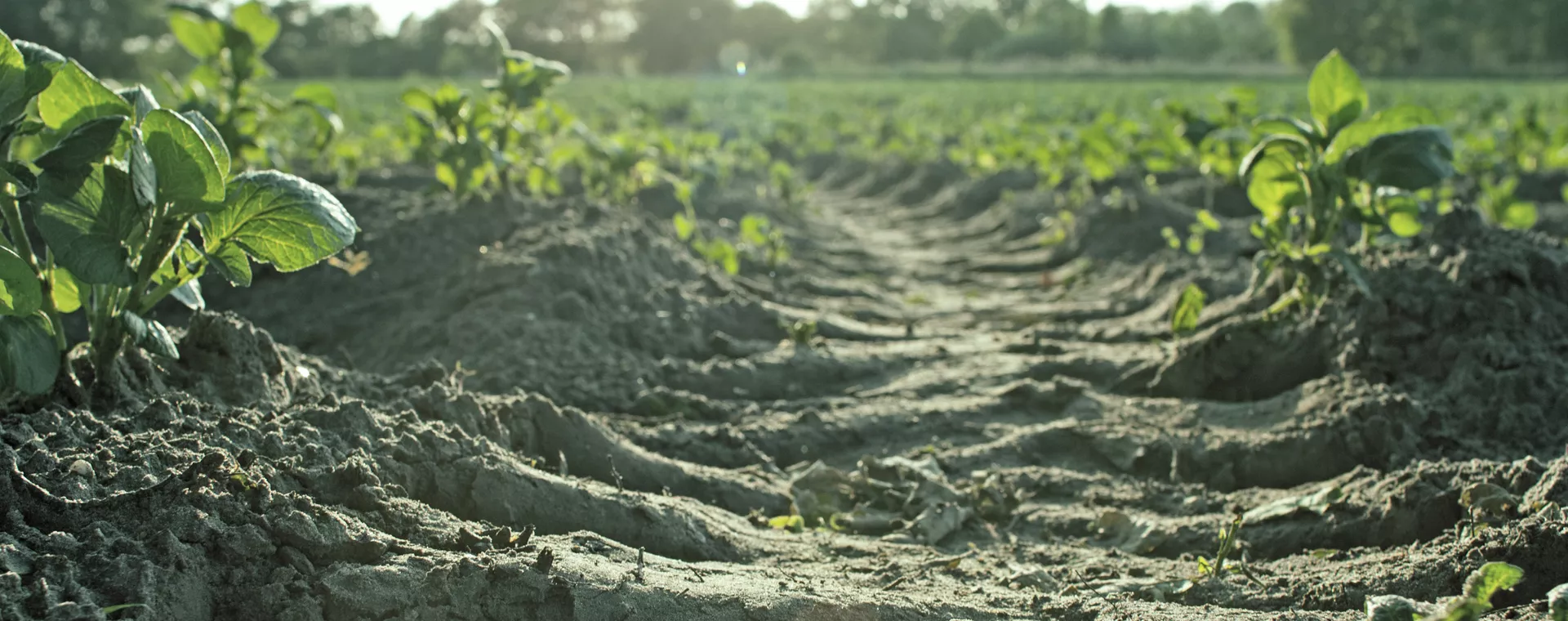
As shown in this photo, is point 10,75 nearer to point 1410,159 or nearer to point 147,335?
point 147,335

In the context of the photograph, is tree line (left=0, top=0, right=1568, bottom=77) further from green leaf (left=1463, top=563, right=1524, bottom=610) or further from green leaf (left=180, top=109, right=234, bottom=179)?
green leaf (left=1463, top=563, right=1524, bottom=610)

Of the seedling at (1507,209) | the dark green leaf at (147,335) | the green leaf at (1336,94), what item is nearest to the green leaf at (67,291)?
the dark green leaf at (147,335)

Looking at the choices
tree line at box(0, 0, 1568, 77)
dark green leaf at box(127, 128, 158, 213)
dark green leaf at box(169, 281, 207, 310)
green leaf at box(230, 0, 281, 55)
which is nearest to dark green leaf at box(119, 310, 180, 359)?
dark green leaf at box(169, 281, 207, 310)

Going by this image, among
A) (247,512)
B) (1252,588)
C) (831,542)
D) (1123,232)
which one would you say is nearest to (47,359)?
(247,512)

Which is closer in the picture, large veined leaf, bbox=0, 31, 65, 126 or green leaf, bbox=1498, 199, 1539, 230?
large veined leaf, bbox=0, 31, 65, 126

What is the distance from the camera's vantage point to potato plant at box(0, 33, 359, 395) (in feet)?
6.73

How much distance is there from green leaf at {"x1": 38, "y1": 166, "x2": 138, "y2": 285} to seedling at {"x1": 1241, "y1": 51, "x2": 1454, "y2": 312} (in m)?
3.17

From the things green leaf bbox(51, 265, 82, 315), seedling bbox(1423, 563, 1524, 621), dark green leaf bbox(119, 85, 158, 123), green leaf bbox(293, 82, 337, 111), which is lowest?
seedling bbox(1423, 563, 1524, 621)

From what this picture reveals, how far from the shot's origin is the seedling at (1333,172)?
11.7 feet

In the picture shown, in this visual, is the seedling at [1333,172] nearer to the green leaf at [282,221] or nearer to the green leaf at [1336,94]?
the green leaf at [1336,94]

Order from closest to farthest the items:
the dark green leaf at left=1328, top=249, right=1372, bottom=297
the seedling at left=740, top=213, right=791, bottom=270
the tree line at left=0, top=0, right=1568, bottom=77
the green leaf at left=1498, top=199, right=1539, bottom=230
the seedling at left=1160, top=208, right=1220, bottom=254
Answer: the dark green leaf at left=1328, top=249, right=1372, bottom=297
the seedling at left=1160, top=208, right=1220, bottom=254
the green leaf at left=1498, top=199, right=1539, bottom=230
the seedling at left=740, top=213, right=791, bottom=270
the tree line at left=0, top=0, right=1568, bottom=77

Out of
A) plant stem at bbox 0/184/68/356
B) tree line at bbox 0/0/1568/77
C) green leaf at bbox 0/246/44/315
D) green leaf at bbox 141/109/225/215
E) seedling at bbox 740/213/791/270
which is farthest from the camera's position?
tree line at bbox 0/0/1568/77

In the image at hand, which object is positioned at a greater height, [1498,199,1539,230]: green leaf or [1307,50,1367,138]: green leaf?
[1307,50,1367,138]: green leaf

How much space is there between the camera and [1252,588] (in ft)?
7.45
